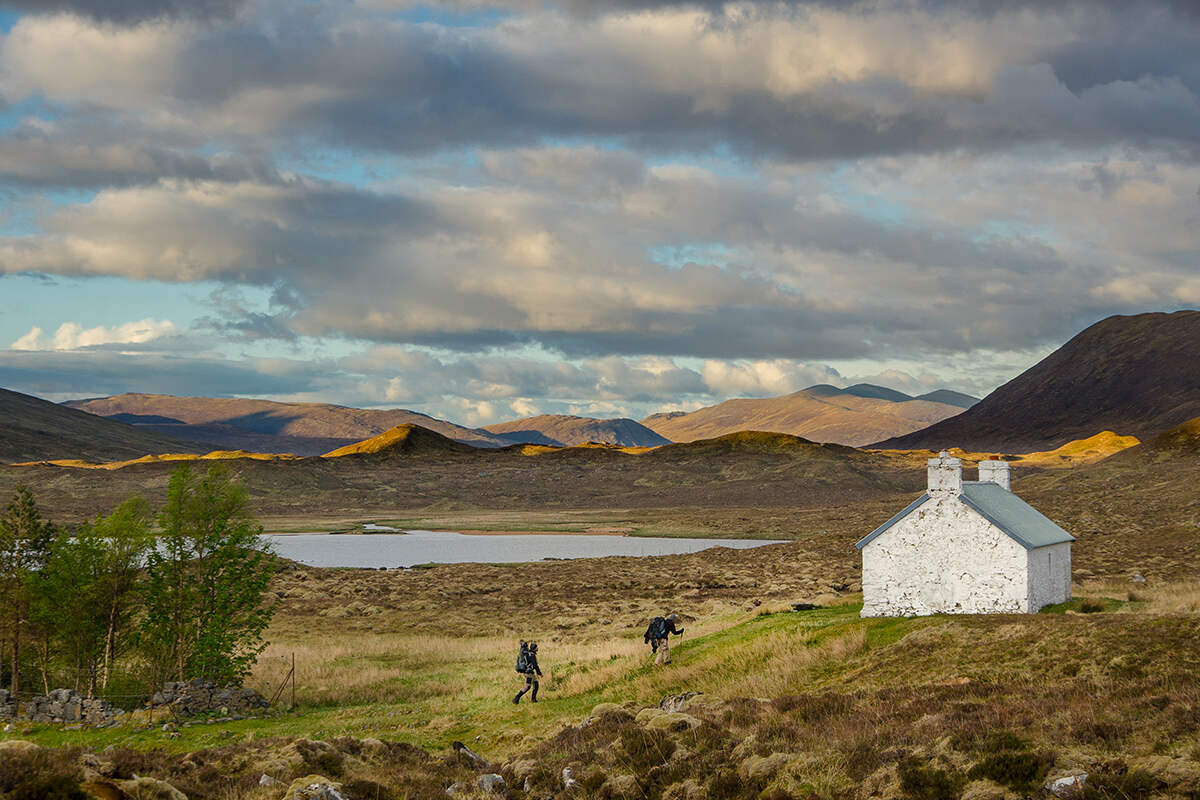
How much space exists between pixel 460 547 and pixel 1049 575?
327ft

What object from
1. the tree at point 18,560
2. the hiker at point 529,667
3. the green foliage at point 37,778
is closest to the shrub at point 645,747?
the green foliage at point 37,778

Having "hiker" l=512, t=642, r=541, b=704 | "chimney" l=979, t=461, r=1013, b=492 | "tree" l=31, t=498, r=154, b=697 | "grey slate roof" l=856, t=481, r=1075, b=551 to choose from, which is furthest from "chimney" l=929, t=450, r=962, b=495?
"tree" l=31, t=498, r=154, b=697

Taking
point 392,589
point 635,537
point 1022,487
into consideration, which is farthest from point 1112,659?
point 1022,487

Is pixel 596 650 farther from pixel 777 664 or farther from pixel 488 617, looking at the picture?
pixel 488 617

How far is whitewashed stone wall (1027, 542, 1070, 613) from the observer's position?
33.5 meters

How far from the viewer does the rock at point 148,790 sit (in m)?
16.0

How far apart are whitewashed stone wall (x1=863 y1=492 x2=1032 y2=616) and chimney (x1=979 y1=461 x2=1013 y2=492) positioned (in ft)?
21.1

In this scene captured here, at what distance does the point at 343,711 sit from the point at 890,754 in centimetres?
2279

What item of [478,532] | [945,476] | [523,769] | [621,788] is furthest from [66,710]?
[478,532]

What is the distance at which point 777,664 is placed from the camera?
95.6 ft

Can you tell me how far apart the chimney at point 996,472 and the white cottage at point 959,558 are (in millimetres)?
4811

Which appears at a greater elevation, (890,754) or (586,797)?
(890,754)

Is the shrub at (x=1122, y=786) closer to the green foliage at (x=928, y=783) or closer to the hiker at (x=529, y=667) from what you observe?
the green foliage at (x=928, y=783)

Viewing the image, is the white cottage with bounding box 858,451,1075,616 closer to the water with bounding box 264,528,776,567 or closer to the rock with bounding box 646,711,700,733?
the rock with bounding box 646,711,700,733
